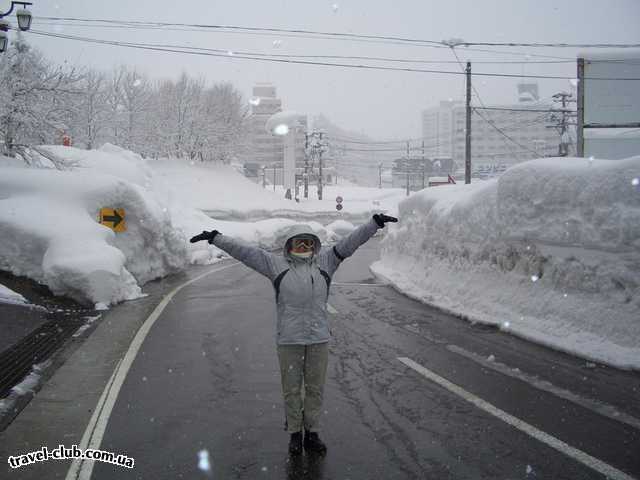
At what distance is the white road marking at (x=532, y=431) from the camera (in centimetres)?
376

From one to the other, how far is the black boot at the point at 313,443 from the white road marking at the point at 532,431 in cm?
161

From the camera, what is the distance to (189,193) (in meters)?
45.4

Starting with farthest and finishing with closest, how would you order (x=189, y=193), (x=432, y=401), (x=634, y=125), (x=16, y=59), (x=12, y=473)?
(x=189, y=193)
(x=16, y=59)
(x=634, y=125)
(x=432, y=401)
(x=12, y=473)

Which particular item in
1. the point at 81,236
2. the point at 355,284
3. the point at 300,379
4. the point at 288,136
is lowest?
the point at 355,284

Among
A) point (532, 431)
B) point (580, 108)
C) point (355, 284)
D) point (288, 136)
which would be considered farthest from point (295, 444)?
point (288, 136)

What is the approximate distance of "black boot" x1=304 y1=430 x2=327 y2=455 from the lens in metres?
4.10

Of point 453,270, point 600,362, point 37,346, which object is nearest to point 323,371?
point 600,362

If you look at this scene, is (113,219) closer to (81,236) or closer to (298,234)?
(81,236)

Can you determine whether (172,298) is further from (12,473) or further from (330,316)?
(12,473)

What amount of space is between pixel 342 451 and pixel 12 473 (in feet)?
7.44

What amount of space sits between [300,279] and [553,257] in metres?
5.16

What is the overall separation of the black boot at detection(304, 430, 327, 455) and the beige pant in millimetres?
50

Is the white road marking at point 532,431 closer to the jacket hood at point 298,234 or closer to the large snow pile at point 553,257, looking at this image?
the large snow pile at point 553,257

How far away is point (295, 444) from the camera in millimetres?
4121
